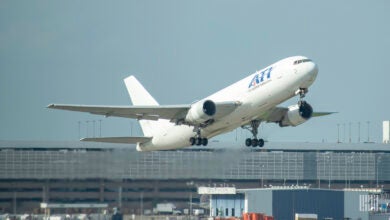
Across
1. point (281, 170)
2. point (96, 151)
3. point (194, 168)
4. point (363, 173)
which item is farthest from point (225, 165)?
point (363, 173)

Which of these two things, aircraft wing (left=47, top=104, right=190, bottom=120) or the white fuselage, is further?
aircraft wing (left=47, top=104, right=190, bottom=120)

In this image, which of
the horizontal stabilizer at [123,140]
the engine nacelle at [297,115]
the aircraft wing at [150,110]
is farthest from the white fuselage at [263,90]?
the horizontal stabilizer at [123,140]

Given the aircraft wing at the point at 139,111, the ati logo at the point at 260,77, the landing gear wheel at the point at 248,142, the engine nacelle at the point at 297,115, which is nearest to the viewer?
the ati logo at the point at 260,77

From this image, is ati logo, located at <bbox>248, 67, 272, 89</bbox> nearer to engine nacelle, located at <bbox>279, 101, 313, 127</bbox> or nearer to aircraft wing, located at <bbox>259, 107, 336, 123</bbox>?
engine nacelle, located at <bbox>279, 101, 313, 127</bbox>

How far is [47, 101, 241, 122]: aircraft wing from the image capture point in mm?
60188

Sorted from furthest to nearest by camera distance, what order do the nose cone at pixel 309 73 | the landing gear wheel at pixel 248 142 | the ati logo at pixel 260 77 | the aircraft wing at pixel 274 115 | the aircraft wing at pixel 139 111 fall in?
1. the landing gear wheel at pixel 248 142
2. the aircraft wing at pixel 274 115
3. the aircraft wing at pixel 139 111
4. the ati logo at pixel 260 77
5. the nose cone at pixel 309 73

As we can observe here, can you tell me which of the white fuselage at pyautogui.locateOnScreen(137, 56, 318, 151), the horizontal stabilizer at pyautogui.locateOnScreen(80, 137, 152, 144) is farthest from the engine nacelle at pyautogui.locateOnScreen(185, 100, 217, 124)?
the horizontal stabilizer at pyautogui.locateOnScreen(80, 137, 152, 144)

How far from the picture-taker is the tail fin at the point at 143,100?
67625 millimetres

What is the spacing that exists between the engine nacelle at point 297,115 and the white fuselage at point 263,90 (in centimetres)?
246

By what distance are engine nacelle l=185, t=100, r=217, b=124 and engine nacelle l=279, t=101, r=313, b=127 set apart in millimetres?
5231

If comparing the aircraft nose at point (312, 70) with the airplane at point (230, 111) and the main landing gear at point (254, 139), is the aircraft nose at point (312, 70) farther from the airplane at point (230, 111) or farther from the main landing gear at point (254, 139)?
the main landing gear at point (254, 139)

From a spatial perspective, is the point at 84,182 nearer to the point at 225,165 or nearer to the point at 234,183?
the point at 225,165

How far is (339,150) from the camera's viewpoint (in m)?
122

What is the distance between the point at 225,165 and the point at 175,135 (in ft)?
18.8
